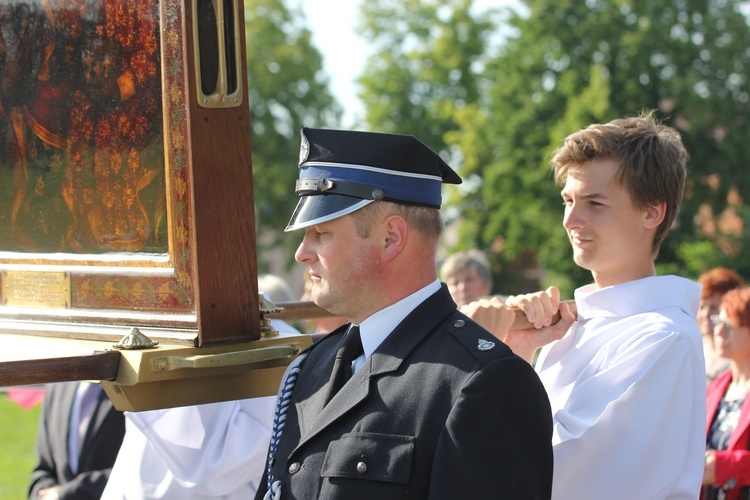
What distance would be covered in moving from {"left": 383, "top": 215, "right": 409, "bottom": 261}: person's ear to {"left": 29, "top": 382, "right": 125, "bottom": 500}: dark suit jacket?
2693 millimetres

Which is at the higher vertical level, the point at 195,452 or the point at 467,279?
the point at 467,279

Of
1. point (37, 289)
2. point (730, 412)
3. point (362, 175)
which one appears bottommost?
point (730, 412)

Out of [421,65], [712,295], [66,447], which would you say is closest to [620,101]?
[421,65]

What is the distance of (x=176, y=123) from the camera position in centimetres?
246

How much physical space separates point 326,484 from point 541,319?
42.0 inches

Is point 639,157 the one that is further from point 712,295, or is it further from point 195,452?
point 712,295

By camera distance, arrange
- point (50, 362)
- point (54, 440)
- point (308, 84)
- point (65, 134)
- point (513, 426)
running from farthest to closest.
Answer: point (308, 84) → point (54, 440) → point (65, 134) → point (50, 362) → point (513, 426)

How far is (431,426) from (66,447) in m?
3.29

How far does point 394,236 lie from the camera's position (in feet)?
7.72

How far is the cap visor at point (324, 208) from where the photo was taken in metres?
2.33

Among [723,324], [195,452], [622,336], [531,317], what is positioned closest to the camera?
[622,336]

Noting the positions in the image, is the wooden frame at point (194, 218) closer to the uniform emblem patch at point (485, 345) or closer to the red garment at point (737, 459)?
the uniform emblem patch at point (485, 345)

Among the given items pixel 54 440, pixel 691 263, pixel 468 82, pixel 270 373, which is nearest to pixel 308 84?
pixel 468 82

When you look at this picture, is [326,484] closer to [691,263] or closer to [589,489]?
[589,489]
